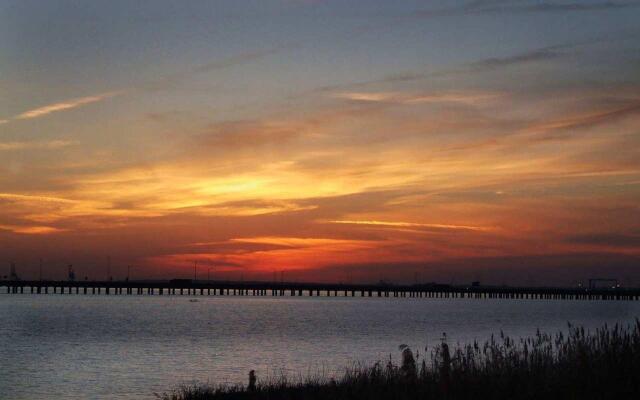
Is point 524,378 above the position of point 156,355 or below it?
above

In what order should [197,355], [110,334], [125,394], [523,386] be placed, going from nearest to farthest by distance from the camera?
[523,386], [125,394], [197,355], [110,334]

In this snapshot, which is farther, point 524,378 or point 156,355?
point 156,355

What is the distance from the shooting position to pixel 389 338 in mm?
68312

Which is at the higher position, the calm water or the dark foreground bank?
the dark foreground bank

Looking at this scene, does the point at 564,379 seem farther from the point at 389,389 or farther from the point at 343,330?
the point at 343,330

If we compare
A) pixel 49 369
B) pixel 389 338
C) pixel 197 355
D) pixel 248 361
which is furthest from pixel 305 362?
pixel 389 338

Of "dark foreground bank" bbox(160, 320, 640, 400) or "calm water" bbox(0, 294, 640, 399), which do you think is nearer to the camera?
"dark foreground bank" bbox(160, 320, 640, 400)

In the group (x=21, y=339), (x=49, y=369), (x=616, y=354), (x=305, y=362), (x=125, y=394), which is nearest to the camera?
(x=616, y=354)

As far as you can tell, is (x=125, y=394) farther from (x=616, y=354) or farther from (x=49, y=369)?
(x=616, y=354)

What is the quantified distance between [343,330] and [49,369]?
133ft

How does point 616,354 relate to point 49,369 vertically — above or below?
above

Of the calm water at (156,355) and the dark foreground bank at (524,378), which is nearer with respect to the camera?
the dark foreground bank at (524,378)

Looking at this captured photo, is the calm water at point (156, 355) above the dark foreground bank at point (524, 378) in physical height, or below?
below

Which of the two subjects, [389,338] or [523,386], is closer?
[523,386]
